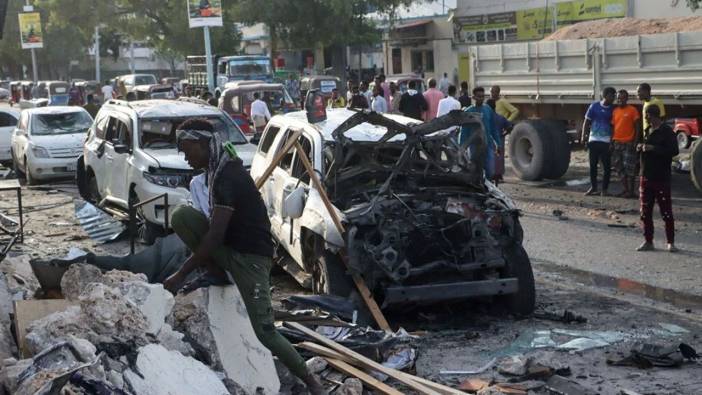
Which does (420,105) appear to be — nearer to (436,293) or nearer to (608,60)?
(608,60)

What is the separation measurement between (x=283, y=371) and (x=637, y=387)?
230 centimetres

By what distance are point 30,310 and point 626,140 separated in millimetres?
10752

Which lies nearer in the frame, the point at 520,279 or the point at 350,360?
the point at 350,360

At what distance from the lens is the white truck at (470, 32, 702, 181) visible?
14.0 metres

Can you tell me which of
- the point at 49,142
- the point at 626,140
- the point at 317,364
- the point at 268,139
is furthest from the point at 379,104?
the point at 317,364

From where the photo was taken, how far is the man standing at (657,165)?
1057 cm

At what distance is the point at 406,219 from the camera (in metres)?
8.14

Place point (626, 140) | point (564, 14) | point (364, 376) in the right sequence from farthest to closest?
point (564, 14) → point (626, 140) → point (364, 376)

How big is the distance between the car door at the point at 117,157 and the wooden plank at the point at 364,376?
689 centimetres

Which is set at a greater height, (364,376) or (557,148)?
(557,148)

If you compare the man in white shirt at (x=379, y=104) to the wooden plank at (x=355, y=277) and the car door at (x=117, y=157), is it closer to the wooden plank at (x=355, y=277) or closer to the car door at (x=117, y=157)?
the car door at (x=117, y=157)

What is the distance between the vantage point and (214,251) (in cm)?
579

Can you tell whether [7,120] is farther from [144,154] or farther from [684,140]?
[684,140]

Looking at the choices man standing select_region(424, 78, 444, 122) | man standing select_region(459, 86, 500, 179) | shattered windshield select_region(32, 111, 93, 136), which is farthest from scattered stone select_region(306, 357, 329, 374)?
shattered windshield select_region(32, 111, 93, 136)
